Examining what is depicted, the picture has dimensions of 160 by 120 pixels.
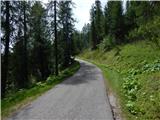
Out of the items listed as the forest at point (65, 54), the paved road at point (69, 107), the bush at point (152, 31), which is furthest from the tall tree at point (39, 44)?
the bush at point (152, 31)

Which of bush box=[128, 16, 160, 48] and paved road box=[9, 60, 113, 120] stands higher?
bush box=[128, 16, 160, 48]

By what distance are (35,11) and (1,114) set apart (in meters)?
25.5

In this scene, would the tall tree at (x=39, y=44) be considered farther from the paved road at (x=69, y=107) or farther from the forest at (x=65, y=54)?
the paved road at (x=69, y=107)

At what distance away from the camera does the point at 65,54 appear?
48906 mm

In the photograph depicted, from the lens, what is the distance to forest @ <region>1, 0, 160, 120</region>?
40.0ft

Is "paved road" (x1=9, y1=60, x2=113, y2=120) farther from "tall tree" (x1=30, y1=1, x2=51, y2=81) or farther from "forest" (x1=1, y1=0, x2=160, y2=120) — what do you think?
"tall tree" (x1=30, y1=1, x2=51, y2=81)

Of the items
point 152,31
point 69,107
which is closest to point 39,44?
point 69,107

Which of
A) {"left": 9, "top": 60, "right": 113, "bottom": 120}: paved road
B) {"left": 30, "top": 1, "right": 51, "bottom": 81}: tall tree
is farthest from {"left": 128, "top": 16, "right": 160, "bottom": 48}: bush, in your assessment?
{"left": 30, "top": 1, "right": 51, "bottom": 81}: tall tree

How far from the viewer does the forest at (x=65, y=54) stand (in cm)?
1220

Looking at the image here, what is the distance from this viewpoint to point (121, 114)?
474 inches

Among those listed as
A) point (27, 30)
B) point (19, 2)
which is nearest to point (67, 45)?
point (27, 30)

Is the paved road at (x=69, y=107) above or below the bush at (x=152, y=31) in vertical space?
below

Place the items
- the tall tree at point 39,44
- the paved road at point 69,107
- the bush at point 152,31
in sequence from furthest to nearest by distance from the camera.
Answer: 1. the tall tree at point 39,44
2. the paved road at point 69,107
3. the bush at point 152,31

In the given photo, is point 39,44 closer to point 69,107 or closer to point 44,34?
point 44,34
